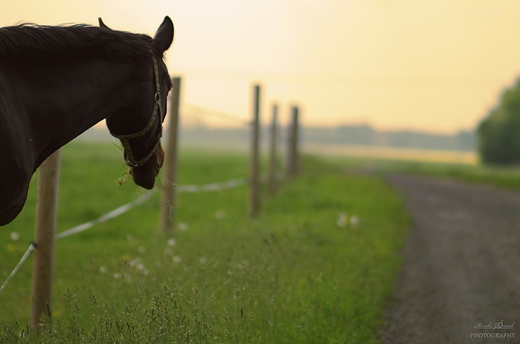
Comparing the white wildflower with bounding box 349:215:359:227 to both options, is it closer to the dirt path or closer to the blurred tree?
the dirt path

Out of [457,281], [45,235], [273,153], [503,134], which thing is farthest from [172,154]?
[503,134]

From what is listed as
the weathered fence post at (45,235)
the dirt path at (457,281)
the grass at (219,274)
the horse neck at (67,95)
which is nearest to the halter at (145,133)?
the horse neck at (67,95)

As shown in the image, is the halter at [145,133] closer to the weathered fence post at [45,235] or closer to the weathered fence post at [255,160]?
the weathered fence post at [45,235]

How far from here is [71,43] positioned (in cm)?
333

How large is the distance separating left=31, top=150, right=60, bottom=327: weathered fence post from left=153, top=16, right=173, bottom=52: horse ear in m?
1.56

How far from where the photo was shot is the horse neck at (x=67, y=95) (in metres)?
3.19

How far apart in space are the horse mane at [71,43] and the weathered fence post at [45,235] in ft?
5.20

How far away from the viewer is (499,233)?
10469 millimetres

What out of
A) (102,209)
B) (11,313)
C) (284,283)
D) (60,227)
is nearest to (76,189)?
(102,209)

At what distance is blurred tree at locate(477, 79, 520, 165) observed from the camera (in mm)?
53656

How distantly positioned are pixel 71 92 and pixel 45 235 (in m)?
1.88

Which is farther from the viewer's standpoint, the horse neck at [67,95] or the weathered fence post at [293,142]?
the weathered fence post at [293,142]

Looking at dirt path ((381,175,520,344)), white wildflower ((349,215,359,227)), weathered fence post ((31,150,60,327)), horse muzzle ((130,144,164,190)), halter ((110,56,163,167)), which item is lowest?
dirt path ((381,175,520,344))

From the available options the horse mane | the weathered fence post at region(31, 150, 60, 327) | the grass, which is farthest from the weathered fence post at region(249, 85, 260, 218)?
the horse mane
